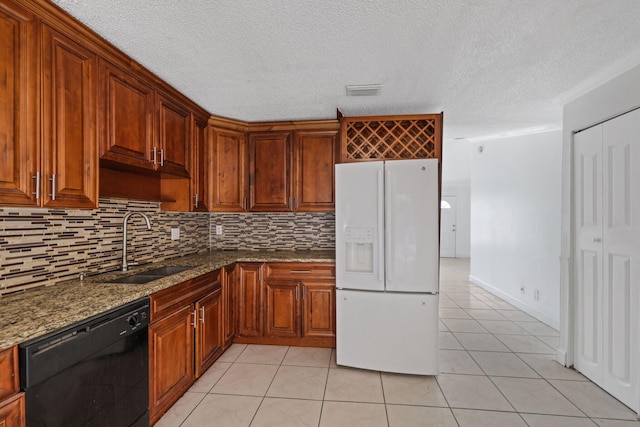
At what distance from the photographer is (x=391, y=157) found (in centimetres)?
285

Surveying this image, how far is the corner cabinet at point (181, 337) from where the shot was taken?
1.74m

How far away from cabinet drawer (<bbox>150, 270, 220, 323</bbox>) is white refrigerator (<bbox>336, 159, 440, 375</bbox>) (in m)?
1.10

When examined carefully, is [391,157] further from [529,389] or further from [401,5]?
[529,389]

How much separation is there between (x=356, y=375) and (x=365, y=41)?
2.44 meters

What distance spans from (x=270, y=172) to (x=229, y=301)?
4.55ft

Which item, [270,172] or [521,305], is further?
[521,305]

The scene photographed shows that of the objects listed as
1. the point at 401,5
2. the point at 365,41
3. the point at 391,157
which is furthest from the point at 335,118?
the point at 401,5

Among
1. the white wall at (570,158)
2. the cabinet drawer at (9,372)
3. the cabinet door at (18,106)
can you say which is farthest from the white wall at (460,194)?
the cabinet drawer at (9,372)

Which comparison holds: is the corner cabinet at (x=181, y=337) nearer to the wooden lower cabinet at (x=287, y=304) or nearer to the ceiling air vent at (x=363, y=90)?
the wooden lower cabinet at (x=287, y=304)

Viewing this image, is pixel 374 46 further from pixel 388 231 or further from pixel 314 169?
pixel 314 169

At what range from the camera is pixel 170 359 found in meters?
1.88

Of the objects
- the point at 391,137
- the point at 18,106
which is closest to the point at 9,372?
the point at 18,106

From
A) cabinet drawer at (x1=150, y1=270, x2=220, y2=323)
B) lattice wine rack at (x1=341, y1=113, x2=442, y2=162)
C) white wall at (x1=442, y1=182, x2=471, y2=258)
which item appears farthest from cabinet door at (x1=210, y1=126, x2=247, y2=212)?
white wall at (x1=442, y1=182, x2=471, y2=258)

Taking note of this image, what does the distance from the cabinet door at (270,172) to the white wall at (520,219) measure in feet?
10.1
